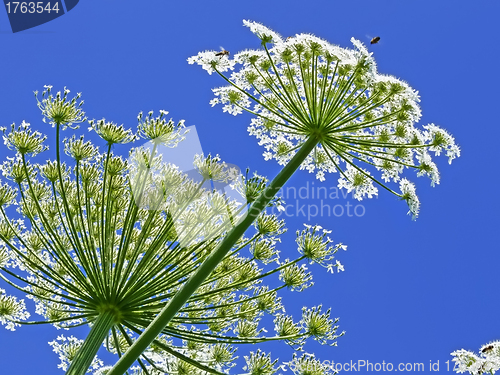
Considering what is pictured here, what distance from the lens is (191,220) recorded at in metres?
7.31

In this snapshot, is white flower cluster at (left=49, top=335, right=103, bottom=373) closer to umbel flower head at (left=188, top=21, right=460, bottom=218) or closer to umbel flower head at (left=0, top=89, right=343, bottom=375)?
umbel flower head at (left=0, top=89, right=343, bottom=375)

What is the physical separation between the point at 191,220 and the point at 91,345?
7.22 ft

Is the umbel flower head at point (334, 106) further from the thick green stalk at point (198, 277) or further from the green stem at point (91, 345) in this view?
the green stem at point (91, 345)

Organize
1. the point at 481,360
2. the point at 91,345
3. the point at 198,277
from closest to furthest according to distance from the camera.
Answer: the point at 481,360, the point at 198,277, the point at 91,345

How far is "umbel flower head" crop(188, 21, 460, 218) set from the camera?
7.68 meters

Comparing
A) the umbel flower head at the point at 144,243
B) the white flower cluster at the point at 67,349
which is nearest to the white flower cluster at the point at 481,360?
the umbel flower head at the point at 144,243

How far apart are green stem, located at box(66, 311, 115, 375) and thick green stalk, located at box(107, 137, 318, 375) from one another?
0.51 meters

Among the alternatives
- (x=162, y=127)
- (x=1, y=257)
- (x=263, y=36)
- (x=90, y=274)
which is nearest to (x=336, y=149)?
(x=263, y=36)

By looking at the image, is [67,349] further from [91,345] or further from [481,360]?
[481,360]

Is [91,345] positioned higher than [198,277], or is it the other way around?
[198,277]

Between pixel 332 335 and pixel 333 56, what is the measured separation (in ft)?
15.1

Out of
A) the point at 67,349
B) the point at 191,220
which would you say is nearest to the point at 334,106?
the point at 191,220

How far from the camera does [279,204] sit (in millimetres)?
7184

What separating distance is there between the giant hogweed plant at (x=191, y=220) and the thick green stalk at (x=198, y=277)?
2 cm
